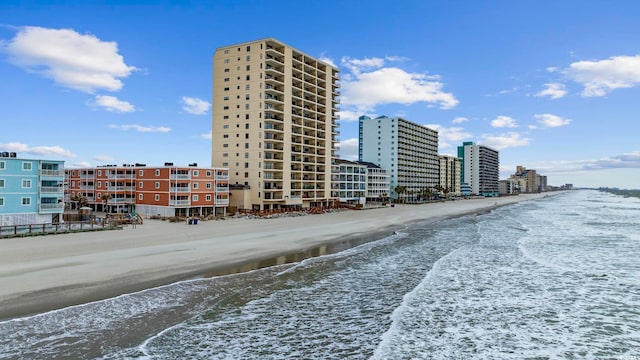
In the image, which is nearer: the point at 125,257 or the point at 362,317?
the point at 362,317

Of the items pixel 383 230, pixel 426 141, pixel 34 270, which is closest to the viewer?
pixel 34 270

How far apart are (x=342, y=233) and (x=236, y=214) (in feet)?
74.3

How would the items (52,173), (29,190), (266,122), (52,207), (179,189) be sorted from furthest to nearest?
(266,122) < (179,189) < (52,173) < (52,207) < (29,190)

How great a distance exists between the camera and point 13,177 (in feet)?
124

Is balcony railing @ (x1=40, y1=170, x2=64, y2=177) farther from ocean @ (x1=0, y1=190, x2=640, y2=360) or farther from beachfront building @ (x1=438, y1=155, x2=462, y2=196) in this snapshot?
beachfront building @ (x1=438, y1=155, x2=462, y2=196)

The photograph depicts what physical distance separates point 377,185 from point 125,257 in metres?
96.7

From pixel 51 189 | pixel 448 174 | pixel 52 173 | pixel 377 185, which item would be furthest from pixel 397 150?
pixel 51 189

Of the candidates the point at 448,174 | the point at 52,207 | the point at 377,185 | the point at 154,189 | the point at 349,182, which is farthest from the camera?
the point at 448,174

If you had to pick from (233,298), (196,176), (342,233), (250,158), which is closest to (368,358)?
(233,298)

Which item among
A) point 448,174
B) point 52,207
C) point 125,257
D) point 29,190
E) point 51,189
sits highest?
point 448,174

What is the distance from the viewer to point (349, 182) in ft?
323

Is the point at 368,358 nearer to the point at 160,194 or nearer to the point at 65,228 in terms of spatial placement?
the point at 65,228

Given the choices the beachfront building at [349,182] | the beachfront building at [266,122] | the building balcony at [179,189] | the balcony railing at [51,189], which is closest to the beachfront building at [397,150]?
the beachfront building at [349,182]

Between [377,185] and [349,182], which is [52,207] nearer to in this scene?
[349,182]
